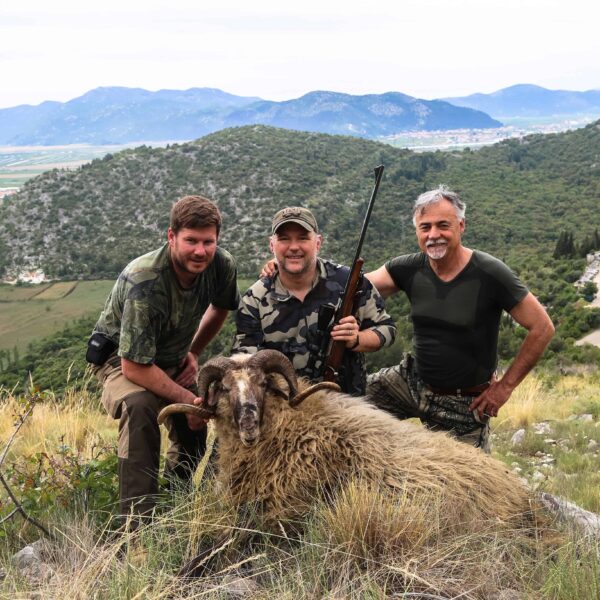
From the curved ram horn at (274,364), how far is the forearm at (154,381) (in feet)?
2.21

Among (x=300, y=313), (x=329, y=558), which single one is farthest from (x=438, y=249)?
(x=329, y=558)

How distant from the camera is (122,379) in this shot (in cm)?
446

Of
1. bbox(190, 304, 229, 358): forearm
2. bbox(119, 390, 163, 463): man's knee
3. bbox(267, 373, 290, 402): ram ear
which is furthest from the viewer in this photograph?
bbox(190, 304, 229, 358): forearm

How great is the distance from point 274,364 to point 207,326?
5.25 ft

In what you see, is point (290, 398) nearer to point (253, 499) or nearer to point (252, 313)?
point (253, 499)

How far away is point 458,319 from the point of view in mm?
4887

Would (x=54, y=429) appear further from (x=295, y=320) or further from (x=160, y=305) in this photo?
(x=295, y=320)

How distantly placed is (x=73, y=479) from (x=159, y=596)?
6.39 ft

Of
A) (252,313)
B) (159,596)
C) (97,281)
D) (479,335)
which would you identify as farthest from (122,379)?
(97,281)

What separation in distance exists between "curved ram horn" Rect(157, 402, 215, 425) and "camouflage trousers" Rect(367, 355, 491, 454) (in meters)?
1.97

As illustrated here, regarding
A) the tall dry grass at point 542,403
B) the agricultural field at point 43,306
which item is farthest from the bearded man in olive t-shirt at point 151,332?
the agricultural field at point 43,306

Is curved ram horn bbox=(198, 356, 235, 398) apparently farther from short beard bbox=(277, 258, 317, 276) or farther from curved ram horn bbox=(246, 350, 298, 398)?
short beard bbox=(277, 258, 317, 276)

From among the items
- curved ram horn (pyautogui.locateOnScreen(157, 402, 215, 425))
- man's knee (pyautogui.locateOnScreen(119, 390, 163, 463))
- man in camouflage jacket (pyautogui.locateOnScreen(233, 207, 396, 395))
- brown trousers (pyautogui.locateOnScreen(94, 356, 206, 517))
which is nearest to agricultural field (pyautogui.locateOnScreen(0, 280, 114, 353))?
brown trousers (pyautogui.locateOnScreen(94, 356, 206, 517))

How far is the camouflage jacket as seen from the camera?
4.83m
